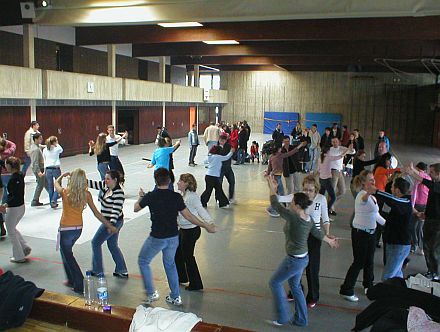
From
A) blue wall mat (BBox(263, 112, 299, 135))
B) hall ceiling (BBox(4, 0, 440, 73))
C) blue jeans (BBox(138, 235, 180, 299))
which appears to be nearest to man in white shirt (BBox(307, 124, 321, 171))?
hall ceiling (BBox(4, 0, 440, 73))

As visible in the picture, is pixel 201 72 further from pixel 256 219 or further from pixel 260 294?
pixel 260 294

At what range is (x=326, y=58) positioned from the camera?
2673 centimetres

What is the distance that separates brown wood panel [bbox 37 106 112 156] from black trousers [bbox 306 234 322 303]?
600 inches

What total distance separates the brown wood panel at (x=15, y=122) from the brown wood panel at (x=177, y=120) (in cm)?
1285

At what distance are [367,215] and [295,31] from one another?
10.3 meters

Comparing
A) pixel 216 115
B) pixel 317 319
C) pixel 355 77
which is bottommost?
pixel 317 319

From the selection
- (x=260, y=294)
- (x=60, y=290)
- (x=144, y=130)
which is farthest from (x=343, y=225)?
(x=144, y=130)

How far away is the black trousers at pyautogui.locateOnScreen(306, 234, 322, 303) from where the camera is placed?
541 cm

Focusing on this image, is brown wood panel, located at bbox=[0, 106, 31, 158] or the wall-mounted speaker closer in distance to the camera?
the wall-mounted speaker

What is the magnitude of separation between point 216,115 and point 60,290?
109 ft

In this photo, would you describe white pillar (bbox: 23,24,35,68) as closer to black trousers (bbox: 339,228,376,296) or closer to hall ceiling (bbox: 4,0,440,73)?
hall ceiling (bbox: 4,0,440,73)

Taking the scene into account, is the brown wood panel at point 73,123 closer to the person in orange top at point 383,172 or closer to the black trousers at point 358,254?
the person in orange top at point 383,172

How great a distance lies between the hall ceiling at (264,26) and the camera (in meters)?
7.53

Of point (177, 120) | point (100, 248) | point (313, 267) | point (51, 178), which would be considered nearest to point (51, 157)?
point (51, 178)
